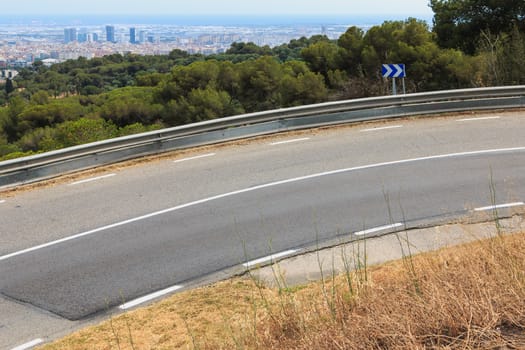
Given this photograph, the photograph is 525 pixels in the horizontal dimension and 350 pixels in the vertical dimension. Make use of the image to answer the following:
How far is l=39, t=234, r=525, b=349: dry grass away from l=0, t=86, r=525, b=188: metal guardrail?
22.7 feet

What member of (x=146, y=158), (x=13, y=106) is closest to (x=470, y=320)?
(x=146, y=158)

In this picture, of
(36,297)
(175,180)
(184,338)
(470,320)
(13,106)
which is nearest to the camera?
(470,320)

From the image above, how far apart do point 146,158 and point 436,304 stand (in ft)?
36.1

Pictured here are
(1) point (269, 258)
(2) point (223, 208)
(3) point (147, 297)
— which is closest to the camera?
(3) point (147, 297)

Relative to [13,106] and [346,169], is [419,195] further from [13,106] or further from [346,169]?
[13,106]

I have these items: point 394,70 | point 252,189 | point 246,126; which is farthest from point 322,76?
point 252,189

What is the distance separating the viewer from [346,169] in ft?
46.1

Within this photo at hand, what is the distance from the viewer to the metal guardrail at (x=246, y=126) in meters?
14.2

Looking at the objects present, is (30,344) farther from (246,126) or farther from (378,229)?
(246,126)

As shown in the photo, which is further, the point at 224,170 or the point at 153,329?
the point at 224,170

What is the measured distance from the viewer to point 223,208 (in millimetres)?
11930

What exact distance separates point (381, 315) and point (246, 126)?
467 inches

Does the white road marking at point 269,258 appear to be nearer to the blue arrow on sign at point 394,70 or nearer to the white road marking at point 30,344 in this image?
the white road marking at point 30,344

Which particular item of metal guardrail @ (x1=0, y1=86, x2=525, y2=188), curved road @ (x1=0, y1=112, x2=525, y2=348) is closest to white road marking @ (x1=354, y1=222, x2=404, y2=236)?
curved road @ (x1=0, y1=112, x2=525, y2=348)
